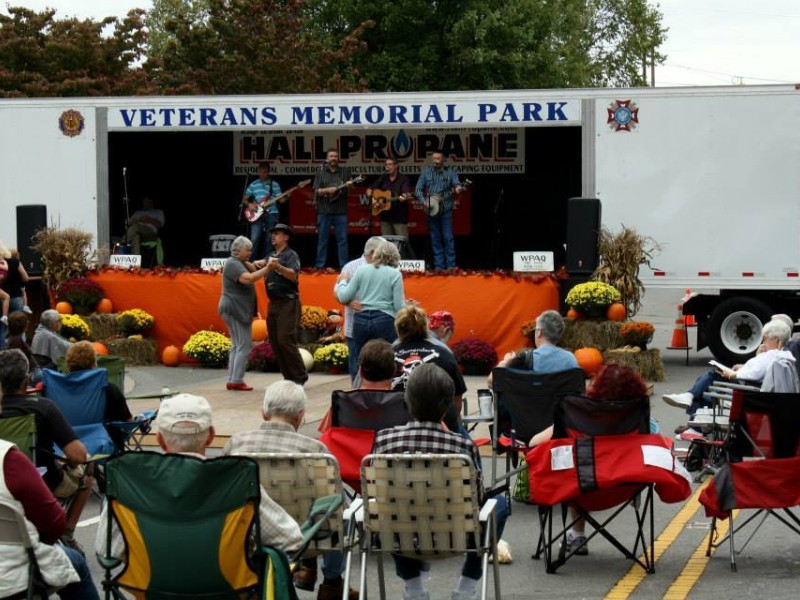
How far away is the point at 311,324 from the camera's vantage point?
18.3m

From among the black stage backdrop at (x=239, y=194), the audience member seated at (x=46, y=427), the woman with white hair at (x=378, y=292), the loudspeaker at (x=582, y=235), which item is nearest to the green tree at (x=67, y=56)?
the black stage backdrop at (x=239, y=194)

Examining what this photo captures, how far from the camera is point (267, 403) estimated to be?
6.80 meters

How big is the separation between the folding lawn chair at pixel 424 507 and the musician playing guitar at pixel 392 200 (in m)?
15.7

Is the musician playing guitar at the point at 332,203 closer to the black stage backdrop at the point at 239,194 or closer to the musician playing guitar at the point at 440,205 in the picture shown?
the musician playing guitar at the point at 440,205

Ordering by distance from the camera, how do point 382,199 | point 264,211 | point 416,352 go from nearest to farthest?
point 416,352 → point 382,199 → point 264,211

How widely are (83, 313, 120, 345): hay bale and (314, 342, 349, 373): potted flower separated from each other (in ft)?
10.2

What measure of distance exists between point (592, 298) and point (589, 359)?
0.82m

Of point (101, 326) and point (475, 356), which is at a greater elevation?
point (101, 326)

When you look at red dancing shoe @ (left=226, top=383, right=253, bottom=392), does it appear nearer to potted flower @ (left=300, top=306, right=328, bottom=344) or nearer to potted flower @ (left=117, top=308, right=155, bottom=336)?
potted flower @ (left=300, top=306, right=328, bottom=344)

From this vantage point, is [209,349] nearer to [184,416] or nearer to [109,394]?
[109,394]

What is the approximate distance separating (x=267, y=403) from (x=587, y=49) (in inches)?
2256

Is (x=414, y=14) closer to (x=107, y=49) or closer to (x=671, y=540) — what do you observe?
(x=107, y=49)

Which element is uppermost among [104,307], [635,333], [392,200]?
[392,200]

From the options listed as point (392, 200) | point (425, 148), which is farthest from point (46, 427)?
point (425, 148)
